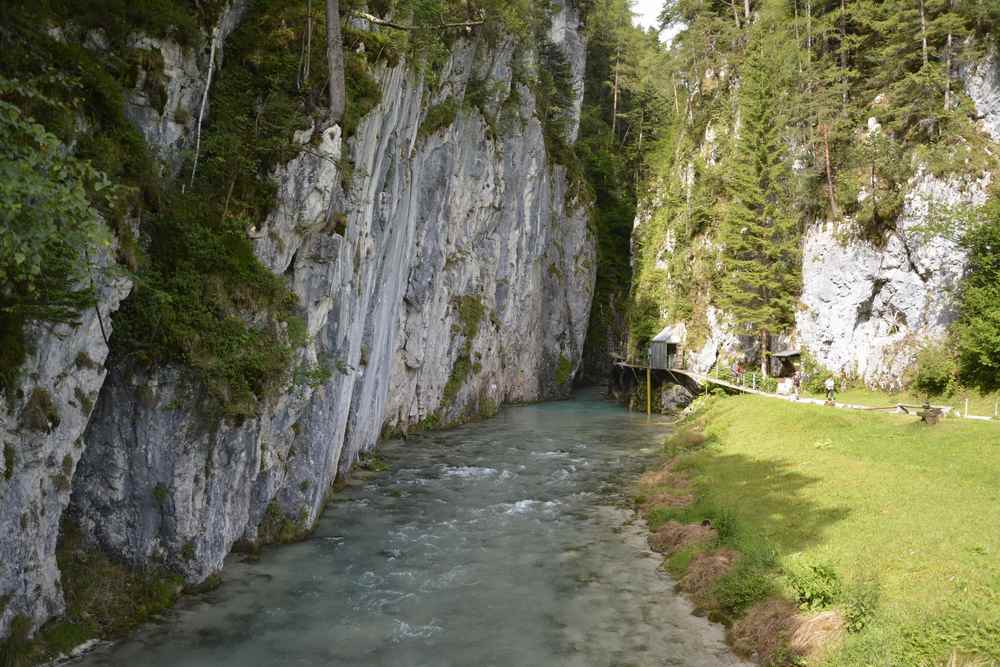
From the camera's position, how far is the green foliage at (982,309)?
31.5m

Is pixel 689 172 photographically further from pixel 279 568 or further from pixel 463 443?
pixel 279 568

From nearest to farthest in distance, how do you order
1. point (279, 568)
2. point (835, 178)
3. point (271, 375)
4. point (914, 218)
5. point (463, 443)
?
point (271, 375) < point (279, 568) < point (463, 443) < point (914, 218) < point (835, 178)

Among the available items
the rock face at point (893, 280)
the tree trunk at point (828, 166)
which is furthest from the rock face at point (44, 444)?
the tree trunk at point (828, 166)

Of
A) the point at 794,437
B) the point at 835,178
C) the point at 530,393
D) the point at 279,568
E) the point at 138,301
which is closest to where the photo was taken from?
the point at 138,301

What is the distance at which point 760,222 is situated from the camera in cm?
4769

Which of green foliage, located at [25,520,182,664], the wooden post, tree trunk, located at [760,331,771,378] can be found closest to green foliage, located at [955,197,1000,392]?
tree trunk, located at [760,331,771,378]

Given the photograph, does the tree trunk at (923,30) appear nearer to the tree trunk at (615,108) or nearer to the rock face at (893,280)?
the rock face at (893,280)

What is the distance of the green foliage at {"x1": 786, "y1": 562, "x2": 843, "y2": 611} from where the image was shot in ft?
40.7

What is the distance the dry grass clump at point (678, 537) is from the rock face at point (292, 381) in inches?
361

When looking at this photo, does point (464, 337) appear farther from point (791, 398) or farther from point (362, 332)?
point (362, 332)

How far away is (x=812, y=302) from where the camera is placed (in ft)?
144

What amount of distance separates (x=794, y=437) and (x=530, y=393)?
31.1 meters

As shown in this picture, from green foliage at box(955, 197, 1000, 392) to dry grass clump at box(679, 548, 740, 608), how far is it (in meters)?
23.4

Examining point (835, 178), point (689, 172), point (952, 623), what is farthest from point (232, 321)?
point (689, 172)
